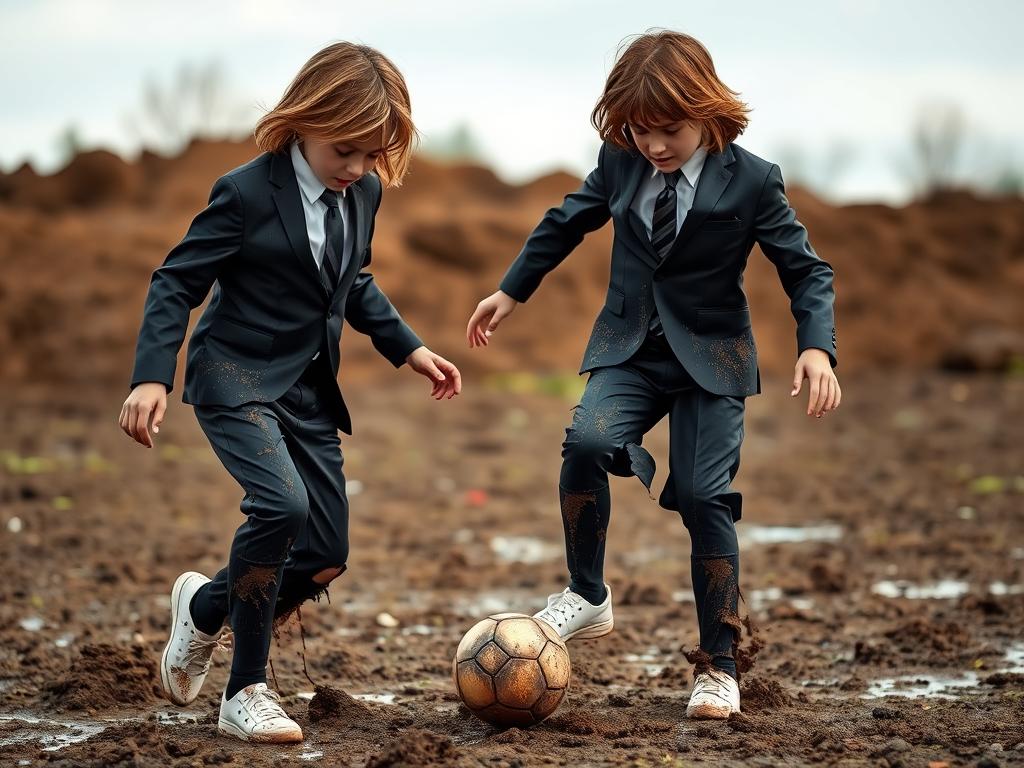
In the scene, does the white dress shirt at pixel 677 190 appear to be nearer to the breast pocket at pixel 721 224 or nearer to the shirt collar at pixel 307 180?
the breast pocket at pixel 721 224

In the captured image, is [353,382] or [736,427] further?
[353,382]

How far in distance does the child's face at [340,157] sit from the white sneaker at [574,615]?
1.70 metres

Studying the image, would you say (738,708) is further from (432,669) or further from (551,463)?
(551,463)

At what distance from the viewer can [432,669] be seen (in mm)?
5594

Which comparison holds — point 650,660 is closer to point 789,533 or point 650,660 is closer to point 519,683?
point 519,683

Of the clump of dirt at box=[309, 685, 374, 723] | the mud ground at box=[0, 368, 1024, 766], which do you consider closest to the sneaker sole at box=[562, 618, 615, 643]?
the mud ground at box=[0, 368, 1024, 766]

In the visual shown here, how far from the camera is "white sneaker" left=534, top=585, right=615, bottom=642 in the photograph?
4.72 meters

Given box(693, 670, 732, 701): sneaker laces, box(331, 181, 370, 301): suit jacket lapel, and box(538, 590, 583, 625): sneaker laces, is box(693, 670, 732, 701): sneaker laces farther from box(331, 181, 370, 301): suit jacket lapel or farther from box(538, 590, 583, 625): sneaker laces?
box(331, 181, 370, 301): suit jacket lapel

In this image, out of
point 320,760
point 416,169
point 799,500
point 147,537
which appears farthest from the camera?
point 416,169

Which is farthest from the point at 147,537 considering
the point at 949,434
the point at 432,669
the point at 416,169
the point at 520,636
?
the point at 416,169

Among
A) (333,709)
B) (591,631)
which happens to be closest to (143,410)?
(333,709)

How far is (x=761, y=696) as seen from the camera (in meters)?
4.66

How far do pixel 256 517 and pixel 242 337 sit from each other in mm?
612

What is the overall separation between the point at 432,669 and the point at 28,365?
13.5 m
